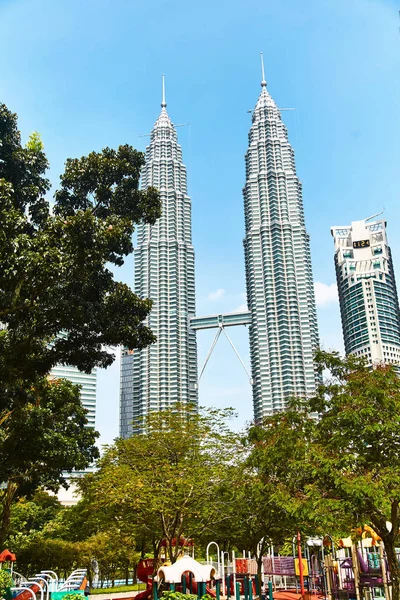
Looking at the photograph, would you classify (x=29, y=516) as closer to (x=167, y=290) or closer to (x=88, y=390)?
(x=167, y=290)

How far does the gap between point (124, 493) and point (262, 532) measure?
272 inches

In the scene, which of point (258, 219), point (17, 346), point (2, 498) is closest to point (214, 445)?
point (2, 498)

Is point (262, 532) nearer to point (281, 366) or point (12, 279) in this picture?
point (12, 279)

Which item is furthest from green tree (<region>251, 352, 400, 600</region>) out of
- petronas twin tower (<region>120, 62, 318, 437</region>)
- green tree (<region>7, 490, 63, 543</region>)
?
petronas twin tower (<region>120, 62, 318, 437</region>)

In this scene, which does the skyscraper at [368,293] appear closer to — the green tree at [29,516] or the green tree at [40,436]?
the green tree at [29,516]

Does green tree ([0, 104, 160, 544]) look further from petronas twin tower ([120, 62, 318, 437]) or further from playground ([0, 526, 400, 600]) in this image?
petronas twin tower ([120, 62, 318, 437])

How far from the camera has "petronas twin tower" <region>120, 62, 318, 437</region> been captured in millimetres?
111438

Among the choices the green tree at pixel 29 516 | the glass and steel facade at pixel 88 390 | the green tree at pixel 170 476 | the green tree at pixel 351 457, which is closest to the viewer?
the green tree at pixel 351 457

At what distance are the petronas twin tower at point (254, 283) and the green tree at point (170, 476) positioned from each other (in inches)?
3233

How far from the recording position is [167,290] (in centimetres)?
11612

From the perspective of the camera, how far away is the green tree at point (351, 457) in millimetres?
14156

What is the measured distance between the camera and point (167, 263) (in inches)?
4611


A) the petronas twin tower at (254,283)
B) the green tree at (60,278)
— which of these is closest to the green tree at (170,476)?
the green tree at (60,278)

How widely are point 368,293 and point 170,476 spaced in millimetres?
110650
